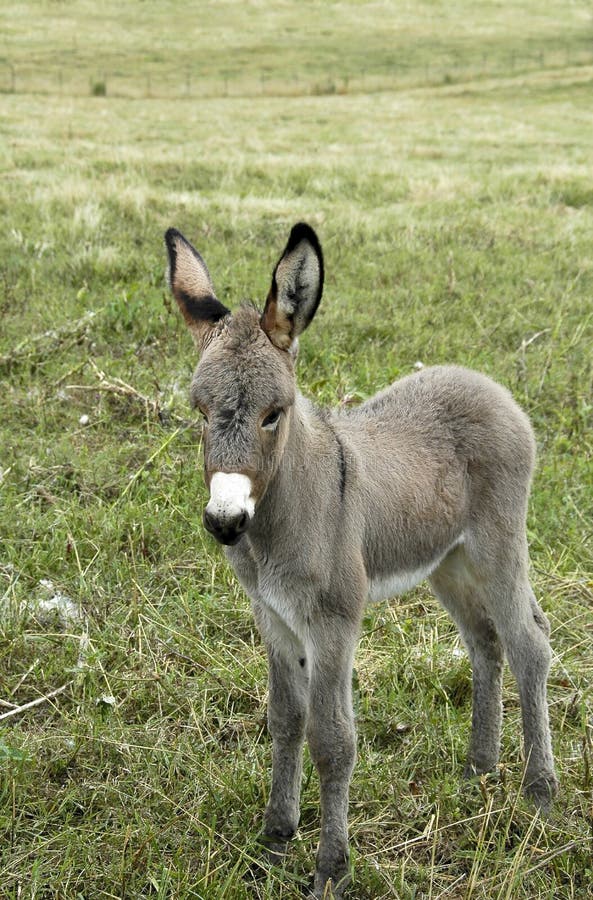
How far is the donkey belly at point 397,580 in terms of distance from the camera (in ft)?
12.4

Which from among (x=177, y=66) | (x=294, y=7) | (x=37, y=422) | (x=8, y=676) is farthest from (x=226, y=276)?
(x=294, y=7)

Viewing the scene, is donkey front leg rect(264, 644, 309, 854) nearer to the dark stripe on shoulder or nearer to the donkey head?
the dark stripe on shoulder

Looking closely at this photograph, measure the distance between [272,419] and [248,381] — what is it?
169 mm

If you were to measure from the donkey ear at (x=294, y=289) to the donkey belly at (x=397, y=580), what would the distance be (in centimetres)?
110

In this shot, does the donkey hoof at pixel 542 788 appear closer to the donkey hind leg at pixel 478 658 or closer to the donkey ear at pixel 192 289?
the donkey hind leg at pixel 478 658

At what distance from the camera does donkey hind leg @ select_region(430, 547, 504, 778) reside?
4199 mm

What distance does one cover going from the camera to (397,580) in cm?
386

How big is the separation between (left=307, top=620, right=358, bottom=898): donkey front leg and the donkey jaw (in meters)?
0.78

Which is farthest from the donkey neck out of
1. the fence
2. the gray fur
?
the fence

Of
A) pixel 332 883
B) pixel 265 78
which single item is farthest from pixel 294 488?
pixel 265 78

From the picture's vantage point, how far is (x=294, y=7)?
62.2 metres

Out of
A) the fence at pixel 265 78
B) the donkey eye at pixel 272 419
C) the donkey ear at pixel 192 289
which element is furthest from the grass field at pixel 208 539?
the fence at pixel 265 78

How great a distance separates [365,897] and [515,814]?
0.75 meters

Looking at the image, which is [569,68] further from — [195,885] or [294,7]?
[195,885]
